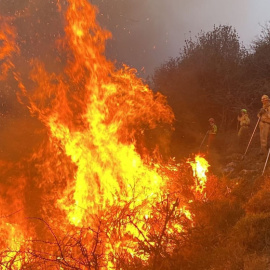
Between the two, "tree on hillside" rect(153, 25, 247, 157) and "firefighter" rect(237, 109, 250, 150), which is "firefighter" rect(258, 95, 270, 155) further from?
"tree on hillside" rect(153, 25, 247, 157)

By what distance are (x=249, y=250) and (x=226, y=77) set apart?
19.3 metres

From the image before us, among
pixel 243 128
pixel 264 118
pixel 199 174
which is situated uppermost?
pixel 243 128

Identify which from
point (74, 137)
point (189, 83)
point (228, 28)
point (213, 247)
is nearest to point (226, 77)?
point (189, 83)

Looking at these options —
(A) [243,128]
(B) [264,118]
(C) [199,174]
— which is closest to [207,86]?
(A) [243,128]

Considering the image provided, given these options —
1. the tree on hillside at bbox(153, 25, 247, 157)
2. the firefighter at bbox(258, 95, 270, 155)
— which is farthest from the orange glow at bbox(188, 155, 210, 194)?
the tree on hillside at bbox(153, 25, 247, 157)

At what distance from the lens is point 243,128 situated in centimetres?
1593

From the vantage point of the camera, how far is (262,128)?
40.3 feet

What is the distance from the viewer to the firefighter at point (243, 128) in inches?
617

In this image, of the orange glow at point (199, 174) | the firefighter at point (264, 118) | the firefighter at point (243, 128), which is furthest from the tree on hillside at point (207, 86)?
the orange glow at point (199, 174)

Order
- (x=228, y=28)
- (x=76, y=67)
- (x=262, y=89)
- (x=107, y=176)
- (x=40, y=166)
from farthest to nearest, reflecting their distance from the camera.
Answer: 1. (x=228, y=28)
2. (x=262, y=89)
3. (x=40, y=166)
4. (x=76, y=67)
5. (x=107, y=176)

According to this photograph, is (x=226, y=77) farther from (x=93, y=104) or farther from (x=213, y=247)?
(x=213, y=247)

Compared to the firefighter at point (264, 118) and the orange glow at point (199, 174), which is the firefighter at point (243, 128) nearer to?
the firefighter at point (264, 118)

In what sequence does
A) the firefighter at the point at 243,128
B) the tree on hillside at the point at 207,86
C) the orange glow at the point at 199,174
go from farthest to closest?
the tree on hillside at the point at 207,86
the firefighter at the point at 243,128
the orange glow at the point at 199,174

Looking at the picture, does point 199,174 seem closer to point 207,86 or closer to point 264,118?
point 264,118
